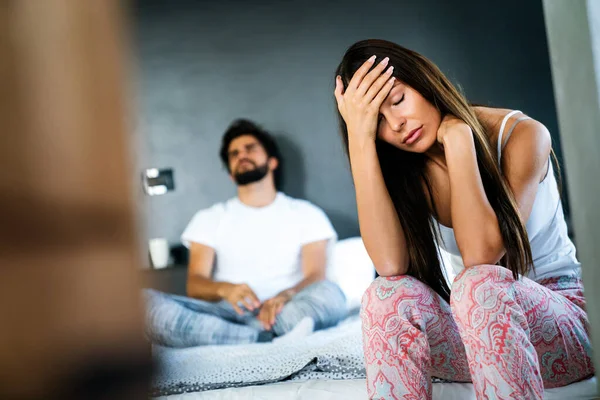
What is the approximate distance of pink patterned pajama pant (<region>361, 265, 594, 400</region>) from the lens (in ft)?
3.56

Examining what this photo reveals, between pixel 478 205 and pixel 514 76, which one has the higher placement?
pixel 514 76

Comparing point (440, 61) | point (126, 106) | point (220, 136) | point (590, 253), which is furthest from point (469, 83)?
point (126, 106)

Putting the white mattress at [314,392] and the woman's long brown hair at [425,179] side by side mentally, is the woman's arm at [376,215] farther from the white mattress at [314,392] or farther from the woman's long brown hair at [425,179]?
the white mattress at [314,392]

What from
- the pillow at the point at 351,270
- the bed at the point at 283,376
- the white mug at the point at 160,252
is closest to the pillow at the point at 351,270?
the pillow at the point at 351,270

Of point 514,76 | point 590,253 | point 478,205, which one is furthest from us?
point 514,76

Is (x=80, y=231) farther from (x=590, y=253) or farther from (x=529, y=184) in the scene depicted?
(x=529, y=184)

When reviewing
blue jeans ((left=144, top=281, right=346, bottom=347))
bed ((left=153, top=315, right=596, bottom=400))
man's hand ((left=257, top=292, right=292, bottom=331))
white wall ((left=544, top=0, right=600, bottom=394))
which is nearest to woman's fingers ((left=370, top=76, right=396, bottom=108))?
white wall ((left=544, top=0, right=600, bottom=394))

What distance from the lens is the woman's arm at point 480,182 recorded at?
1.28m

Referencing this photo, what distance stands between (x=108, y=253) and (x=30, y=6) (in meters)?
0.08

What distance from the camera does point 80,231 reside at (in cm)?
20

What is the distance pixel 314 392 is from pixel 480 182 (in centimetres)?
65

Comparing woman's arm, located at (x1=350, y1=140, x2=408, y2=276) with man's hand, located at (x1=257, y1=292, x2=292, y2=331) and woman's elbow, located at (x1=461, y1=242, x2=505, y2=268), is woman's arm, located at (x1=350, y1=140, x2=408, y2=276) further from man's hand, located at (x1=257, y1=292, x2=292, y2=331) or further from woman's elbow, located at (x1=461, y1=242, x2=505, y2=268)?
man's hand, located at (x1=257, y1=292, x2=292, y2=331)

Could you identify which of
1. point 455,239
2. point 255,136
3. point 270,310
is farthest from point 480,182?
point 255,136

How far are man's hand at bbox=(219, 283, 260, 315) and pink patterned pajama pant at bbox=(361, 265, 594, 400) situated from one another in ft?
4.54
